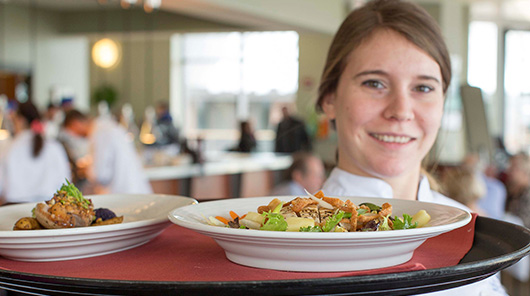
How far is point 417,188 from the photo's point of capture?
1.22 metres

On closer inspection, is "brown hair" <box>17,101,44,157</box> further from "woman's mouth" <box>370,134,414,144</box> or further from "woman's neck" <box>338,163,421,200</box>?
"woman's mouth" <box>370,134,414,144</box>

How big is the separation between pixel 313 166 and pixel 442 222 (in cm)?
411

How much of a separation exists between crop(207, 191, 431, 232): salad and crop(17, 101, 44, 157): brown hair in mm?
3689

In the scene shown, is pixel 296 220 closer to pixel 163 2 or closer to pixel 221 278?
pixel 221 278

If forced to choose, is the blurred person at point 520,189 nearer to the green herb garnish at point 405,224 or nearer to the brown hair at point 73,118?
the brown hair at point 73,118

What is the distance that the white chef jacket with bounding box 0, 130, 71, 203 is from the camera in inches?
160

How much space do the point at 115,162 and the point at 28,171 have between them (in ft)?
2.31

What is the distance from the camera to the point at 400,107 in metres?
1.08

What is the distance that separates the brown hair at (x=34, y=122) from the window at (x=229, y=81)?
32.8 feet

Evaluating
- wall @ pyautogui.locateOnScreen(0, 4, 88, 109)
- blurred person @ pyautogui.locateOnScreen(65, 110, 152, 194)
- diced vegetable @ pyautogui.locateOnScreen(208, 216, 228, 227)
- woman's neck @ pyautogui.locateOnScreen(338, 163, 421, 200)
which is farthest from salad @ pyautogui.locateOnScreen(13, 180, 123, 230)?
wall @ pyautogui.locateOnScreen(0, 4, 88, 109)

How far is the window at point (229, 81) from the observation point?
1427cm

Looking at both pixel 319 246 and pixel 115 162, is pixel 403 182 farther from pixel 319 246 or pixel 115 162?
pixel 115 162

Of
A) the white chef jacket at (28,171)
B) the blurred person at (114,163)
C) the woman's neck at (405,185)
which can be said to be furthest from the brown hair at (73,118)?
the woman's neck at (405,185)

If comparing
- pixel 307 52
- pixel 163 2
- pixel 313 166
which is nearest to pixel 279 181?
pixel 163 2
